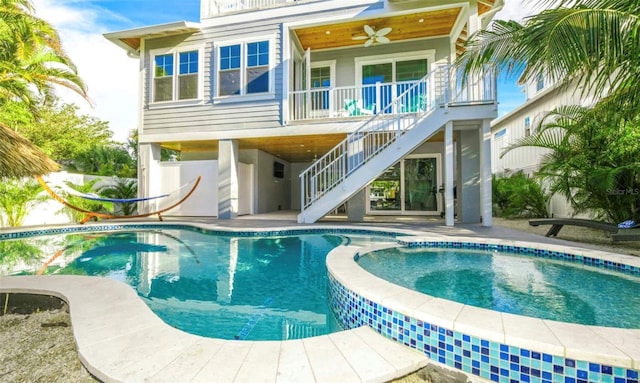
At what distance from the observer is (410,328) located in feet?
6.33

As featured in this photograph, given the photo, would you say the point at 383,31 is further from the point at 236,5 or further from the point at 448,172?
the point at 236,5

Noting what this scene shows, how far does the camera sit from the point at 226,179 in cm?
933

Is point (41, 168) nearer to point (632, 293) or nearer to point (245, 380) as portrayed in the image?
point (245, 380)

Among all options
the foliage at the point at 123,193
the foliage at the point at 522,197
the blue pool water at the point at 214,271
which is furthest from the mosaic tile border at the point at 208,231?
the foliage at the point at 522,197

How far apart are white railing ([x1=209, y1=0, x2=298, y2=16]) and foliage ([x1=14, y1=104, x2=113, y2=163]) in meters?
13.1

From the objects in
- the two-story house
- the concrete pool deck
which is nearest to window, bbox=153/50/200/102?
the two-story house

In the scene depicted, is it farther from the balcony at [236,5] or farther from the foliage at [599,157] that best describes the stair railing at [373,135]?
the balcony at [236,5]

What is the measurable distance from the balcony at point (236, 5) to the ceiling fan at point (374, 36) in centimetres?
231

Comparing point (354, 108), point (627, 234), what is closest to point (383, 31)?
point (354, 108)

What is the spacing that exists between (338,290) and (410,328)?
0.94 metres

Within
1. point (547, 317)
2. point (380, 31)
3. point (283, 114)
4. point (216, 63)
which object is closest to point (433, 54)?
point (380, 31)

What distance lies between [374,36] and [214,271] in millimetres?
8029

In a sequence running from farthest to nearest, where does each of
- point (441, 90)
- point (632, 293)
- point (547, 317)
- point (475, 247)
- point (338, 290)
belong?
point (441, 90), point (475, 247), point (632, 293), point (338, 290), point (547, 317)

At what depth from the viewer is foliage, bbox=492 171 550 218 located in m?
9.33
